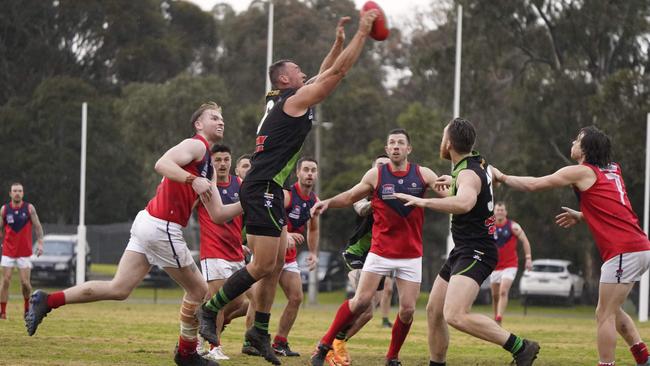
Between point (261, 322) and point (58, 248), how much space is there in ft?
104

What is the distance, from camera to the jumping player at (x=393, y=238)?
1172 cm

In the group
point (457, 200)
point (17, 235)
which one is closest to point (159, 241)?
point (457, 200)

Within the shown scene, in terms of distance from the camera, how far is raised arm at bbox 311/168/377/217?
11273mm

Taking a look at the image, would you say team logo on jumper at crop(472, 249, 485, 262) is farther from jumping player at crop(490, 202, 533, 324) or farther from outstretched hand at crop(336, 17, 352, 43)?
jumping player at crop(490, 202, 533, 324)

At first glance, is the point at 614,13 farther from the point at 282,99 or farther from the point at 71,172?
the point at 282,99

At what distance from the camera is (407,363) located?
12.5m

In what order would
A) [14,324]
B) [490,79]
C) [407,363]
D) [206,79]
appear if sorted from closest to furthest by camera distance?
[407,363] → [14,324] → [490,79] → [206,79]

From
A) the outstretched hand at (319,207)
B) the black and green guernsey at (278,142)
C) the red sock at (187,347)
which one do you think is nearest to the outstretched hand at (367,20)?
the black and green guernsey at (278,142)

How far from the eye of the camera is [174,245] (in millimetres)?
10359

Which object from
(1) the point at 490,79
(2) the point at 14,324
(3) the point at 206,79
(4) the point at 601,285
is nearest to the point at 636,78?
(1) the point at 490,79

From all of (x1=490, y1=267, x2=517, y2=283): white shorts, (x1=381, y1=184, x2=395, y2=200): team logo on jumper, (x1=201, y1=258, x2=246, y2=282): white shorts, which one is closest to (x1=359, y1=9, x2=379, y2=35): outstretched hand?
(x1=381, y1=184, x2=395, y2=200): team logo on jumper

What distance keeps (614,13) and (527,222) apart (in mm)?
8915

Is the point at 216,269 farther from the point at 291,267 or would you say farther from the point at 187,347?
the point at 187,347

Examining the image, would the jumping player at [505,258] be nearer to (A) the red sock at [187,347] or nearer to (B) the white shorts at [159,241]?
(A) the red sock at [187,347]
